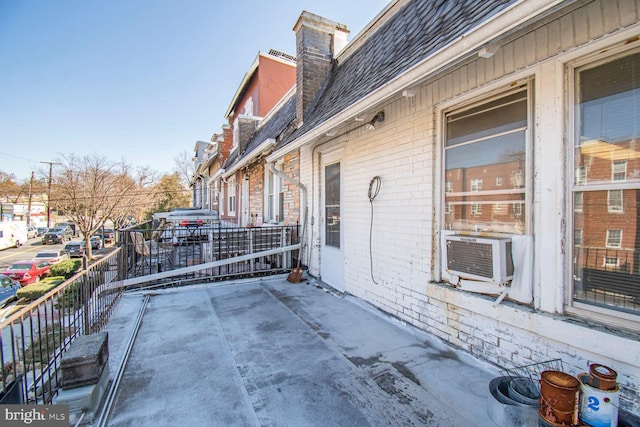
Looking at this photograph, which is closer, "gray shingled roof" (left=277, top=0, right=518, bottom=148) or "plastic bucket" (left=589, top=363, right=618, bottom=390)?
"plastic bucket" (left=589, top=363, right=618, bottom=390)

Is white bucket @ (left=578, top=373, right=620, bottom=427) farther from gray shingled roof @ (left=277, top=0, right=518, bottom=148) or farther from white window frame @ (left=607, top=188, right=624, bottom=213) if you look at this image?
gray shingled roof @ (left=277, top=0, right=518, bottom=148)

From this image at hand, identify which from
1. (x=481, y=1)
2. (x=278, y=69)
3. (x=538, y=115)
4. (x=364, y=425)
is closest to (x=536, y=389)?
(x=364, y=425)

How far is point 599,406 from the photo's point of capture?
5.58 ft

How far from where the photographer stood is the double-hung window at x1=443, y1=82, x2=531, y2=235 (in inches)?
104

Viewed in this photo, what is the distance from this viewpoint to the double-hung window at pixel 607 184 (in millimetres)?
1955

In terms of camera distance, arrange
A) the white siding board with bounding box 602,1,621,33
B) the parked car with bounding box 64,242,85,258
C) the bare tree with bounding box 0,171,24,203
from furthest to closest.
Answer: the bare tree with bounding box 0,171,24,203
the parked car with bounding box 64,242,85,258
the white siding board with bounding box 602,1,621,33

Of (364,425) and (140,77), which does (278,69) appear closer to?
(140,77)

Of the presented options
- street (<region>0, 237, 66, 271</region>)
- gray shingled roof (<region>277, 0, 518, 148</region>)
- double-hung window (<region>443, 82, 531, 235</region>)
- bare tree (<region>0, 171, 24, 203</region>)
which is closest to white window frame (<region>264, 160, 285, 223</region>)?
gray shingled roof (<region>277, 0, 518, 148</region>)

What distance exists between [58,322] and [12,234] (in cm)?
4354

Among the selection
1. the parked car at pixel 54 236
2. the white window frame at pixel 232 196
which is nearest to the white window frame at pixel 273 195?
the white window frame at pixel 232 196

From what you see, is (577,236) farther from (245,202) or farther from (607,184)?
(245,202)

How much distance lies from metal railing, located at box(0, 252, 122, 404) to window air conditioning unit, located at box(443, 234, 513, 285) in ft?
11.6

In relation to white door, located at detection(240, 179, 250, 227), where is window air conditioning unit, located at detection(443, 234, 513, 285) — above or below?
below

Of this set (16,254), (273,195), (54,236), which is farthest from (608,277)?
(54,236)
